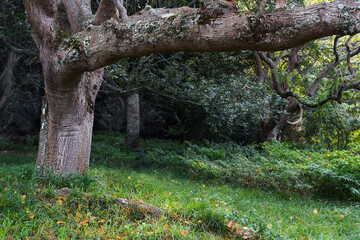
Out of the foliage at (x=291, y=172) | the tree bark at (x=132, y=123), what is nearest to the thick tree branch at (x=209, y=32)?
the foliage at (x=291, y=172)

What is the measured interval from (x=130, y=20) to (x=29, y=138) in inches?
405

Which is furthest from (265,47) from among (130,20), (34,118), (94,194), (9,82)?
(34,118)

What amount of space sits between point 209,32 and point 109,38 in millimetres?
1341

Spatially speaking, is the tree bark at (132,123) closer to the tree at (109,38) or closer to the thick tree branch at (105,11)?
the tree at (109,38)

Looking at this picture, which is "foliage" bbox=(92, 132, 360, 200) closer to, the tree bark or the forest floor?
the forest floor

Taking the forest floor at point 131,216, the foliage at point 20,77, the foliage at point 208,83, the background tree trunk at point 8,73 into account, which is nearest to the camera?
the forest floor at point 131,216

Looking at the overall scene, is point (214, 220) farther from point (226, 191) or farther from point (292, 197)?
point (292, 197)

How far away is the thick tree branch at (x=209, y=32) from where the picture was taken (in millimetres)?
2602

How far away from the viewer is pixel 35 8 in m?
4.21

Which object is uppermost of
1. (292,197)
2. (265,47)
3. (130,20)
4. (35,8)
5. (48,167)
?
(35,8)

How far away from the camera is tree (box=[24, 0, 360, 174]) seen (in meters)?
2.68

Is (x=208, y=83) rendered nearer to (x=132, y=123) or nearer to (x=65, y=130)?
(x=132, y=123)

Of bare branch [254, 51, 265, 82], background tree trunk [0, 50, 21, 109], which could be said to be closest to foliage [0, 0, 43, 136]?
background tree trunk [0, 50, 21, 109]

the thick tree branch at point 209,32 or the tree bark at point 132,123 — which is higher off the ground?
the thick tree branch at point 209,32
